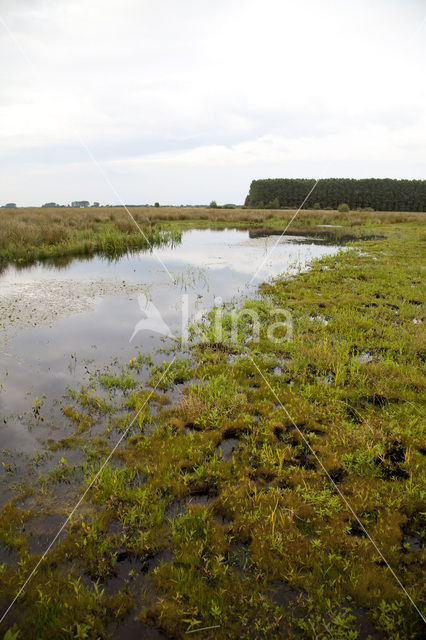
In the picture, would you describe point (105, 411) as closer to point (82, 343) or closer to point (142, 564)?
point (142, 564)

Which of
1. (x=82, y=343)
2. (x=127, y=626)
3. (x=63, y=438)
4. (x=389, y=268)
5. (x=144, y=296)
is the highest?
(x=389, y=268)

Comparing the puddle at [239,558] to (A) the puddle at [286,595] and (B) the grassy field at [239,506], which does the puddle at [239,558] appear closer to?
(B) the grassy field at [239,506]

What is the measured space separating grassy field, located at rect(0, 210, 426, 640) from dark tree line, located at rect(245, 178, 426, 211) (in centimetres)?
8890

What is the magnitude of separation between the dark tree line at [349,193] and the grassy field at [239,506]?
8890 centimetres

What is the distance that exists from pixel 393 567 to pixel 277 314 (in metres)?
6.95

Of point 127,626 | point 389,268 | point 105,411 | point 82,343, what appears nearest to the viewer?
point 127,626

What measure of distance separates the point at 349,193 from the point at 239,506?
10771cm

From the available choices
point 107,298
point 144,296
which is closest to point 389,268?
point 144,296

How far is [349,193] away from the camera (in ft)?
314

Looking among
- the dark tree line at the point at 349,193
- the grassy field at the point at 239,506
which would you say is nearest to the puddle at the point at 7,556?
the grassy field at the point at 239,506

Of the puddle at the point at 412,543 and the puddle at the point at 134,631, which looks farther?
the puddle at the point at 412,543

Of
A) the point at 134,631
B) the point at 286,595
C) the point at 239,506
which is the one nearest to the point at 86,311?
the point at 239,506

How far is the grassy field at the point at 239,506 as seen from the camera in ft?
8.16

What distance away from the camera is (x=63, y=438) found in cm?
438
